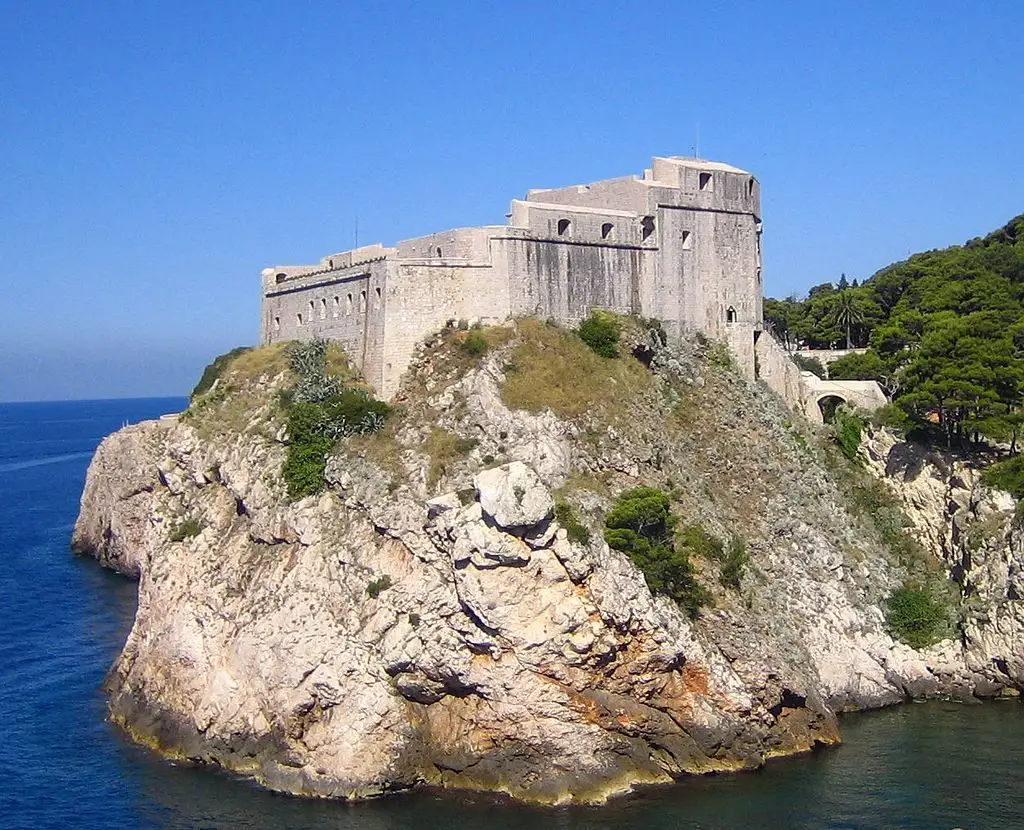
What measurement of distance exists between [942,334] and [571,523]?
21.5 metres

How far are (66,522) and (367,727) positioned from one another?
2382 inches

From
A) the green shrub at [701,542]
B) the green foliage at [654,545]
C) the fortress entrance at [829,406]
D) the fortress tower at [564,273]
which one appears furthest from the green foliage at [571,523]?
the fortress entrance at [829,406]

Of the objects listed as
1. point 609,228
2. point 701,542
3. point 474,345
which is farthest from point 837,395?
point 474,345

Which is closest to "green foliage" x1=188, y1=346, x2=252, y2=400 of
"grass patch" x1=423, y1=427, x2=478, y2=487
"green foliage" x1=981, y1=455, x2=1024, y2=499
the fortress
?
the fortress

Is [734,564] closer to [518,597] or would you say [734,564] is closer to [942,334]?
[518,597]

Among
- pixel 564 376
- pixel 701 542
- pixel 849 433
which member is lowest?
pixel 701 542

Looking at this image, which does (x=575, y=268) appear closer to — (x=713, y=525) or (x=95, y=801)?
(x=713, y=525)

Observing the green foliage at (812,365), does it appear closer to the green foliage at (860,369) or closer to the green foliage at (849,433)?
the green foliage at (860,369)

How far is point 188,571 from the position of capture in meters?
44.8

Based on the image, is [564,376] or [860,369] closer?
[564,376]

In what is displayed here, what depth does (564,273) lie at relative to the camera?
4944 centimetres

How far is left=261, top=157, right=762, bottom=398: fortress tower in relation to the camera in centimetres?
4725

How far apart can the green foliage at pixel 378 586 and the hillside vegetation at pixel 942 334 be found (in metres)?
23.9

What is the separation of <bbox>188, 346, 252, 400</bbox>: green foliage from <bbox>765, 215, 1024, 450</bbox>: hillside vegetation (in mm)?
28217
